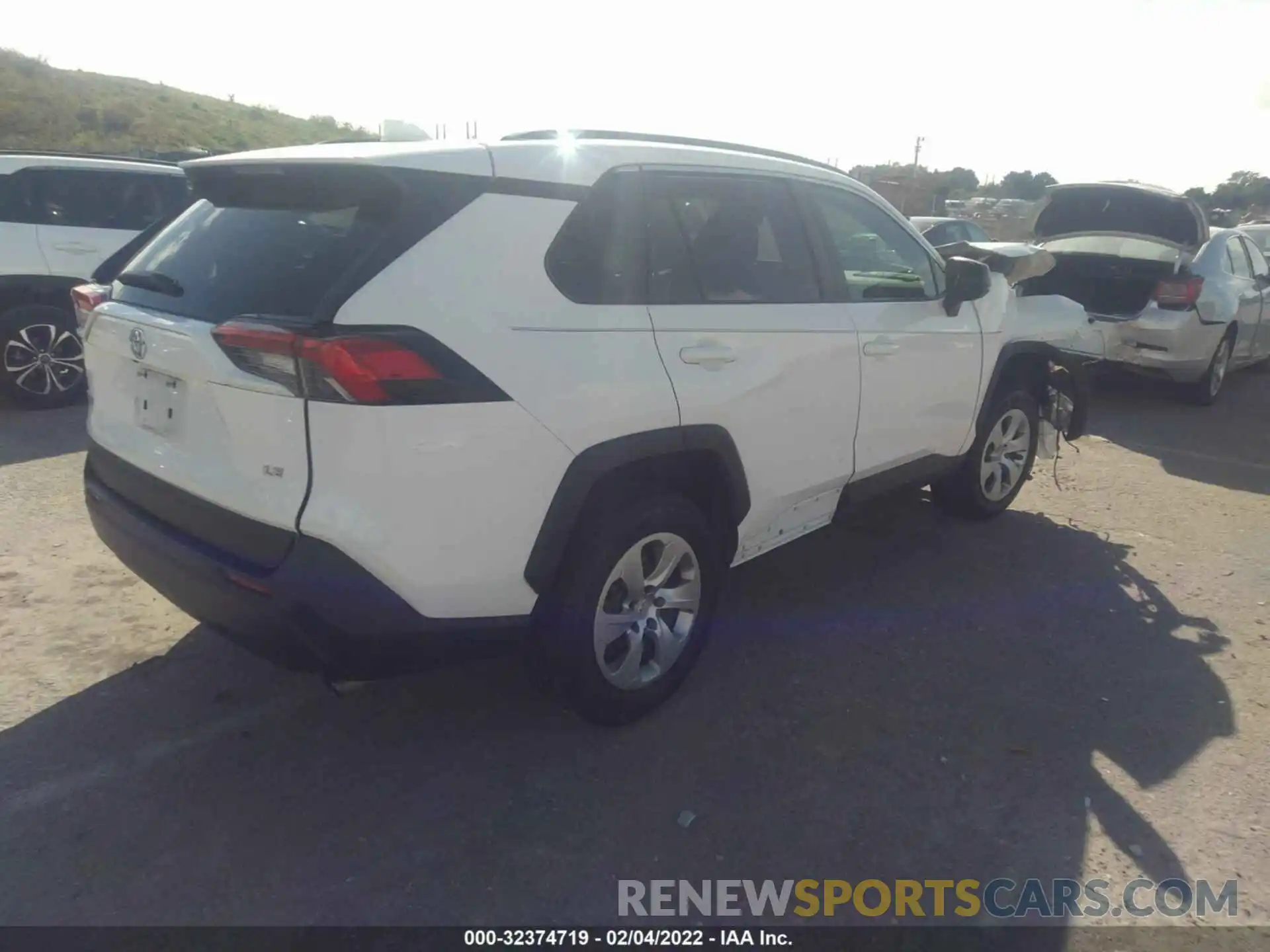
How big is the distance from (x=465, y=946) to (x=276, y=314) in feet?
5.59

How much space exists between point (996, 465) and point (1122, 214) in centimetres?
539

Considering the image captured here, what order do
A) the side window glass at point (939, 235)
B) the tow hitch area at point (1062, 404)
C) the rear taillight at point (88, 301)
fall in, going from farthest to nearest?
the side window glass at point (939, 235), the tow hitch area at point (1062, 404), the rear taillight at point (88, 301)

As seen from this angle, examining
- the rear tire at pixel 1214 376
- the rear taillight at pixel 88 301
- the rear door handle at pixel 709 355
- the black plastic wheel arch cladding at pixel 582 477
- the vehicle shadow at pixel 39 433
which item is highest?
the rear taillight at pixel 88 301

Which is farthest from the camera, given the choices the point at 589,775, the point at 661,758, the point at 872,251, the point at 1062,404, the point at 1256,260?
the point at 1256,260

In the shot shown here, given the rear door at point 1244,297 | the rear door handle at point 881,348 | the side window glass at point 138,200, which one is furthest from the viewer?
the rear door at point 1244,297

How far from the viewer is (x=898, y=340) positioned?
13.2ft

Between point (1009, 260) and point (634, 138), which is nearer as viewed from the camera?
point (634, 138)

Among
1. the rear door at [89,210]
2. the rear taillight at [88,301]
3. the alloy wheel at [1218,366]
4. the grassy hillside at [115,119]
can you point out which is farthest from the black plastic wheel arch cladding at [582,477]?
the grassy hillside at [115,119]

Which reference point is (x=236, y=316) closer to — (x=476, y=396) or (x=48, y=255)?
(x=476, y=396)

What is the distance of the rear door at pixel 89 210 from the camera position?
7.20 meters

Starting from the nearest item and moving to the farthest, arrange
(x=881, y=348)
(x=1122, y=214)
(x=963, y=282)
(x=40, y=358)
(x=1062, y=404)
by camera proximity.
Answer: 1. (x=881, y=348)
2. (x=963, y=282)
3. (x=1062, y=404)
4. (x=40, y=358)
5. (x=1122, y=214)

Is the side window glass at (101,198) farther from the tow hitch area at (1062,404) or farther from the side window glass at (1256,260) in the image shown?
the side window glass at (1256,260)

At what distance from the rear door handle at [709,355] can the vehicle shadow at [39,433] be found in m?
4.34

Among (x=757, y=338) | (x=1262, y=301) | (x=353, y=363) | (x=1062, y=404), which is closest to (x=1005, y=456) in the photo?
(x=1062, y=404)
